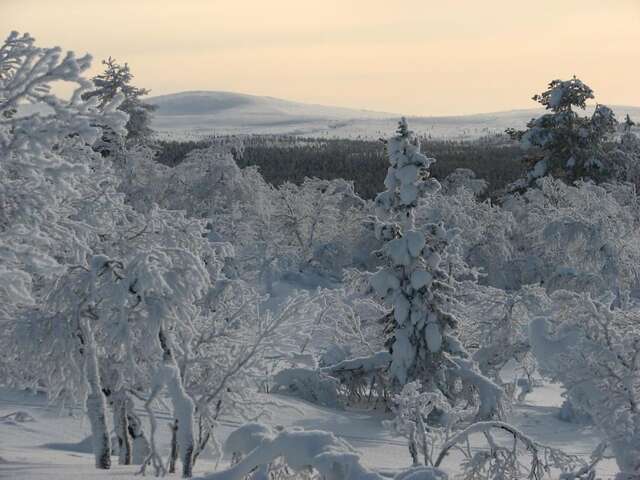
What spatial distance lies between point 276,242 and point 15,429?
2530 centimetres

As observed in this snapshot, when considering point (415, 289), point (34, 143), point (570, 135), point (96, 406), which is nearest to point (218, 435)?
point (96, 406)

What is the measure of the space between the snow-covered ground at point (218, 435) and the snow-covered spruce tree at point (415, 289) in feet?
4.65

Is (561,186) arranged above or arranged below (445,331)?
above

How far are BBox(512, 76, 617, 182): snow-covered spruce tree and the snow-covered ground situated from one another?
76.8 ft

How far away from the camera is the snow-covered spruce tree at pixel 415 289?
61.8 feet

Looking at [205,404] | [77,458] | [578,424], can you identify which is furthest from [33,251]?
[578,424]

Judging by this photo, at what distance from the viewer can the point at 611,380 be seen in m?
10.4

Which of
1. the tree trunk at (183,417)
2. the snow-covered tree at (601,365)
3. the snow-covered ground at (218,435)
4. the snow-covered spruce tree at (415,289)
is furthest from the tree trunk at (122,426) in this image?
the snow-covered spruce tree at (415,289)

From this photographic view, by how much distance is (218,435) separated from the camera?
50.3ft

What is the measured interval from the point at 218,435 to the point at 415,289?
5897mm

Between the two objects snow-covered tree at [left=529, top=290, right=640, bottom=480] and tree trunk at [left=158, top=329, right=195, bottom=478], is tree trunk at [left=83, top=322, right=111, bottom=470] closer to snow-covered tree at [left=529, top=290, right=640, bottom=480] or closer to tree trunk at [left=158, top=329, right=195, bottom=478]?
tree trunk at [left=158, top=329, right=195, bottom=478]

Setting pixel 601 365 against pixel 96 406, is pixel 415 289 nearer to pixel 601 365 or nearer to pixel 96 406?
pixel 601 365

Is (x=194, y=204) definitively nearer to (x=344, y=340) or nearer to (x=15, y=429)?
(x=344, y=340)

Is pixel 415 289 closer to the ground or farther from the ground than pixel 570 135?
closer to the ground
